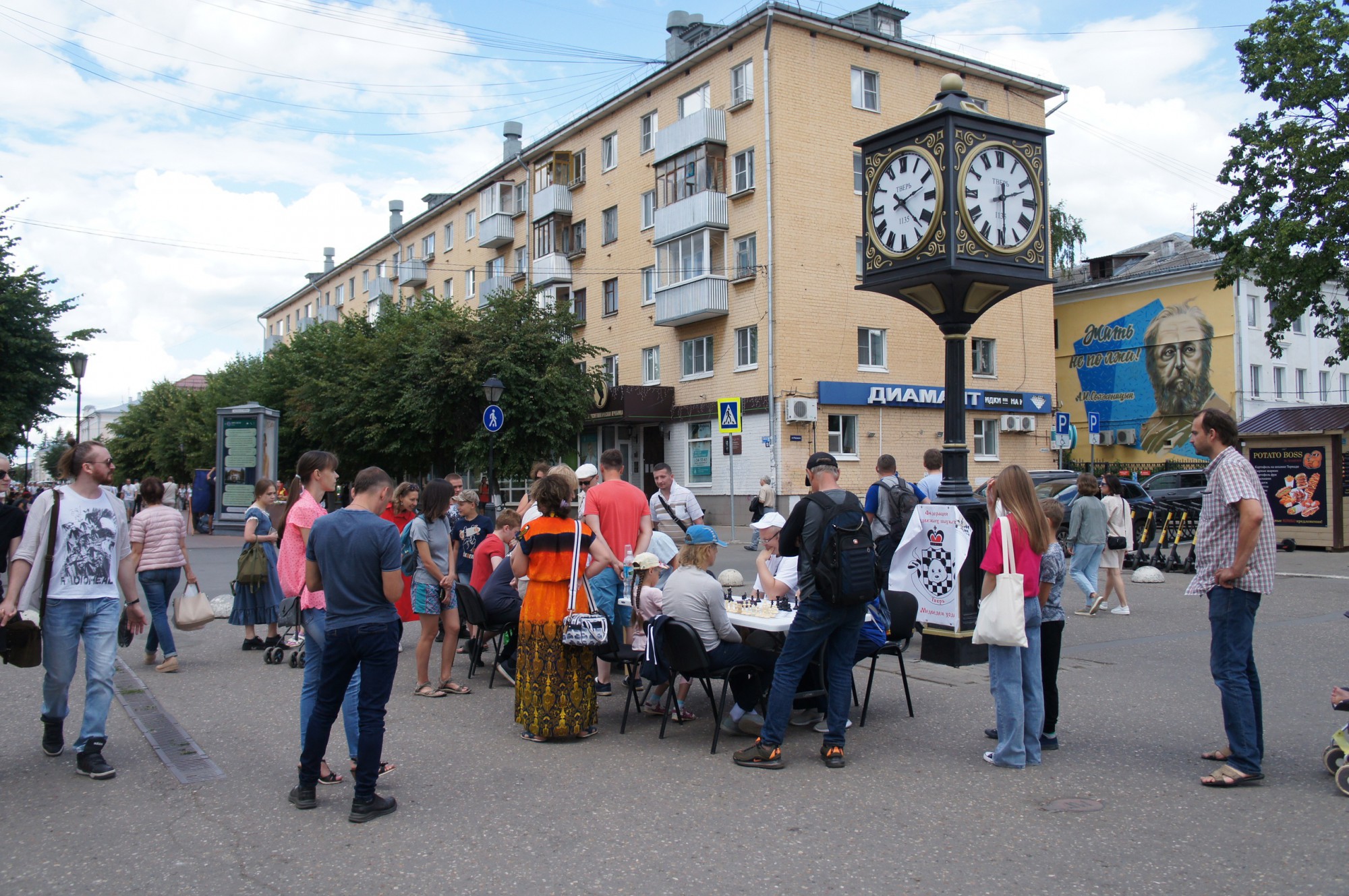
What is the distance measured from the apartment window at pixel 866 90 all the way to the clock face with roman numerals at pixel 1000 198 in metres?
24.8

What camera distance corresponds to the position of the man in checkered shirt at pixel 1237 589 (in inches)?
205

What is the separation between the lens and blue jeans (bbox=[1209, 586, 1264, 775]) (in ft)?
17.1

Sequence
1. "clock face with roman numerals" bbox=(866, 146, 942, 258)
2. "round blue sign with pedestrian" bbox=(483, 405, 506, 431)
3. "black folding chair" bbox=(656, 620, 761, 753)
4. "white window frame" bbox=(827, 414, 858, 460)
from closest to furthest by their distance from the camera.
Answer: "black folding chair" bbox=(656, 620, 761, 753) → "clock face with roman numerals" bbox=(866, 146, 942, 258) → "round blue sign with pedestrian" bbox=(483, 405, 506, 431) → "white window frame" bbox=(827, 414, 858, 460)

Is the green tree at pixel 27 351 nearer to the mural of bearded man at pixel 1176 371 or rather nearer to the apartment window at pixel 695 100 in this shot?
the apartment window at pixel 695 100

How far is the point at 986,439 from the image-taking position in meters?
34.0

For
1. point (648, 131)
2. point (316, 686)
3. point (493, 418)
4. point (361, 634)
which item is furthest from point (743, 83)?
point (361, 634)

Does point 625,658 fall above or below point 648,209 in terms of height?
below

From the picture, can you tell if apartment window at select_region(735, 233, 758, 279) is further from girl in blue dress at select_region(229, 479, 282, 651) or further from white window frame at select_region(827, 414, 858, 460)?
girl in blue dress at select_region(229, 479, 282, 651)

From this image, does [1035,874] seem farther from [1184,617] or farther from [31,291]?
→ [31,291]

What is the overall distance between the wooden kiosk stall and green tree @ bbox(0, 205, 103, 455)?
95.0 ft

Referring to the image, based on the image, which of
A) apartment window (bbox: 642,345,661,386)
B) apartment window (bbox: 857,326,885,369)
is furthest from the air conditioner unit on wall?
apartment window (bbox: 642,345,661,386)

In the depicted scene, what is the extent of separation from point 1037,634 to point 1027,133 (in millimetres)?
4614

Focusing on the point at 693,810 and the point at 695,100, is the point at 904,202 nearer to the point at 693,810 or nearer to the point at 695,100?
the point at 693,810

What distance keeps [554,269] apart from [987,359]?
685 inches
